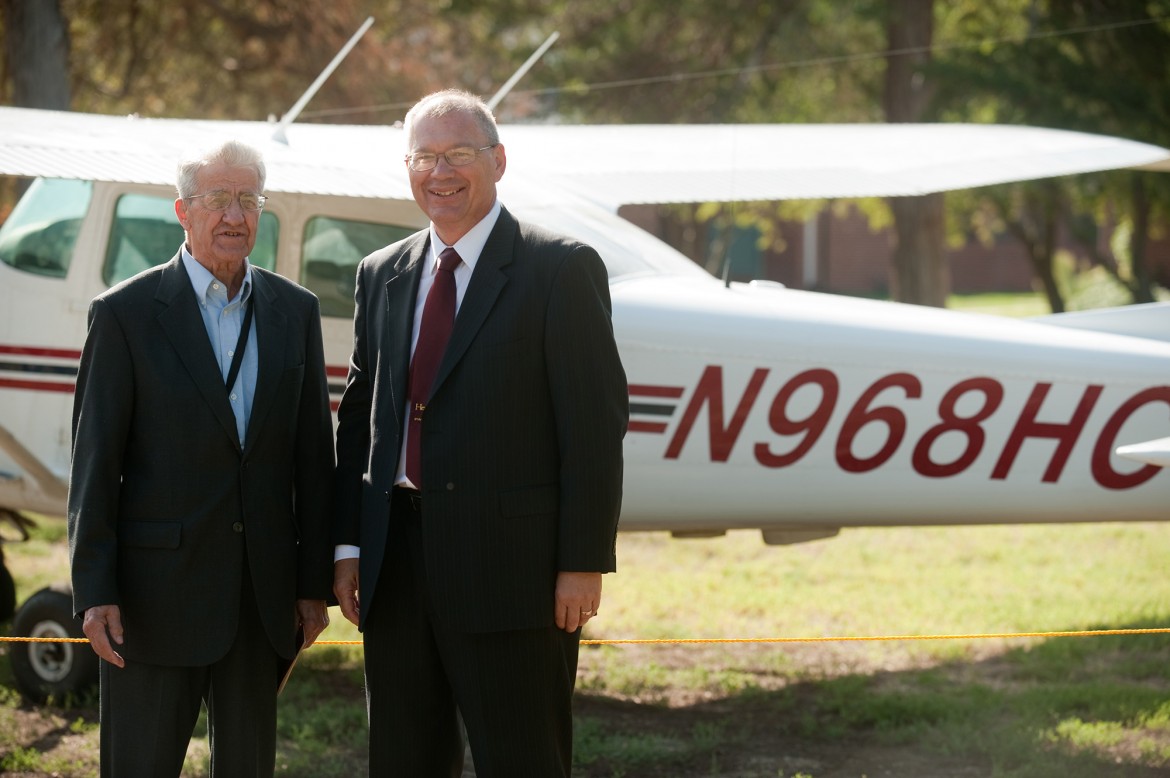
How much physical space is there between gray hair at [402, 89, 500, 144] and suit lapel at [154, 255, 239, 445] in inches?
24.2

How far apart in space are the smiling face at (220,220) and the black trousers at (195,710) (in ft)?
2.39

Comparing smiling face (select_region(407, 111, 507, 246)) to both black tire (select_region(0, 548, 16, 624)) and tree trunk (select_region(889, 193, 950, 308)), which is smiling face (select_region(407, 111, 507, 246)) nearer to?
black tire (select_region(0, 548, 16, 624))

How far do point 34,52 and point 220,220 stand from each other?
8.73 metres

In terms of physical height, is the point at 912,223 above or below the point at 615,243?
above

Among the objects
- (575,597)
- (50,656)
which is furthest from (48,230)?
(575,597)

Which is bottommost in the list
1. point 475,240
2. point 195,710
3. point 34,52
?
point 195,710

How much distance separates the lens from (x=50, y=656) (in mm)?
5410

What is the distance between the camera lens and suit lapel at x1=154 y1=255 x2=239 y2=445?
2.85 meters

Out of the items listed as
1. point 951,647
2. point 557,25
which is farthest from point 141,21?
point 951,647

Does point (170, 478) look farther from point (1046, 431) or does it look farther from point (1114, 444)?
point (1114, 444)

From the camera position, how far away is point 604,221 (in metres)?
5.77

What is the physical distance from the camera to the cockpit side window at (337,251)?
5.49 meters

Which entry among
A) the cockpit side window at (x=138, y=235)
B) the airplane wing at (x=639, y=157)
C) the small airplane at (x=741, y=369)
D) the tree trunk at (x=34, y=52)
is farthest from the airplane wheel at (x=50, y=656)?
the tree trunk at (x=34, y=52)

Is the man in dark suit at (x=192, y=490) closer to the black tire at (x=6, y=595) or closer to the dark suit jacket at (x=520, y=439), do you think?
the dark suit jacket at (x=520, y=439)
